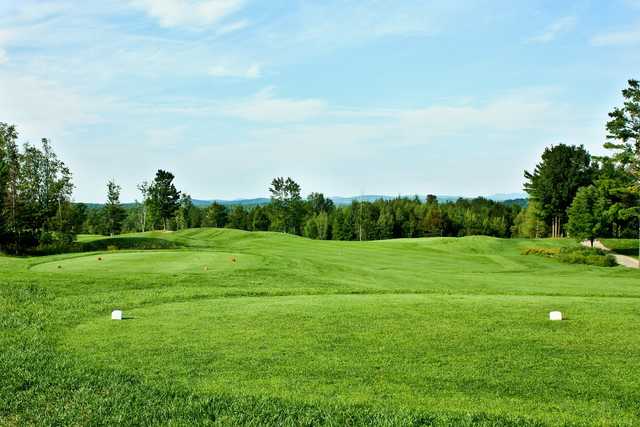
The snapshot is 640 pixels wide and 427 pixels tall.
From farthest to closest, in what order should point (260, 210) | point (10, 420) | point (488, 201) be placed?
point (488, 201)
point (260, 210)
point (10, 420)

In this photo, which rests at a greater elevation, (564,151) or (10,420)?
(564,151)

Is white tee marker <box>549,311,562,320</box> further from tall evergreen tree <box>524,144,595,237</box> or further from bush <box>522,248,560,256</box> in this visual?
tall evergreen tree <box>524,144,595,237</box>

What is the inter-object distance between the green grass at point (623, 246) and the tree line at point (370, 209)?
2407 millimetres

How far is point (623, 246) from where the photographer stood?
58750 mm

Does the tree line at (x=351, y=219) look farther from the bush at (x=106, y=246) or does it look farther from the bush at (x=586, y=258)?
the bush at (x=586, y=258)

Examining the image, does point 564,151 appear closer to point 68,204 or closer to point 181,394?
point 68,204

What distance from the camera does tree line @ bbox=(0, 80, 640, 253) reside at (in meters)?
42.5

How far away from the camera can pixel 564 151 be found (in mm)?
69562

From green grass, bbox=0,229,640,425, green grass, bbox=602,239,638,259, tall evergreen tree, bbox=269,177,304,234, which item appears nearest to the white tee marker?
green grass, bbox=0,229,640,425

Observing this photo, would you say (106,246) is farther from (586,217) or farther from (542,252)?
(586,217)

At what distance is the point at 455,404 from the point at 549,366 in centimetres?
205

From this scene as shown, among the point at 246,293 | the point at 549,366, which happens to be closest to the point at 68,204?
the point at 246,293

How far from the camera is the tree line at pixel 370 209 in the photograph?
42.5 m

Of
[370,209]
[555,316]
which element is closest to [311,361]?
[555,316]
